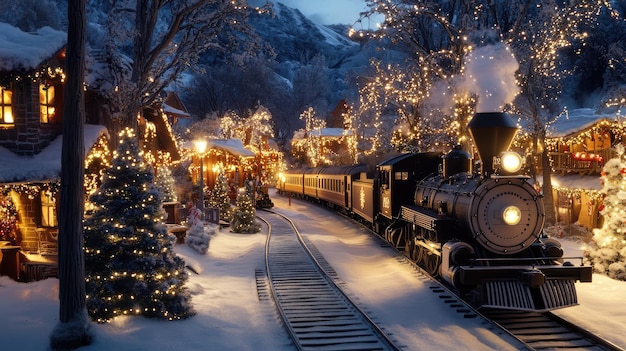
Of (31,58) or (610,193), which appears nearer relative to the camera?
(31,58)

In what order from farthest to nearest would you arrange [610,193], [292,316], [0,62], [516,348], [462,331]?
[610,193] → [0,62] → [292,316] → [462,331] → [516,348]

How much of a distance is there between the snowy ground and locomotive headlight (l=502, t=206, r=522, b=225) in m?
1.95

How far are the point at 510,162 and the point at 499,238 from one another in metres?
1.51

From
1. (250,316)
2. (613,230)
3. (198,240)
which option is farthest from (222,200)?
(613,230)

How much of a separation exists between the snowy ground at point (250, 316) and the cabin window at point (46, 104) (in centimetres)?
396

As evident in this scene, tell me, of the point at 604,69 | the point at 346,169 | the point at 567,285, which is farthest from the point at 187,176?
the point at 604,69

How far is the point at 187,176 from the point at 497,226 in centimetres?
2693

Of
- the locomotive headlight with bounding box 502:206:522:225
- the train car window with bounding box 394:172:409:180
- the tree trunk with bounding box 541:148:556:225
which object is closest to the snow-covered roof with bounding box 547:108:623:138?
the tree trunk with bounding box 541:148:556:225

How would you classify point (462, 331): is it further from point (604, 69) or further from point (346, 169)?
point (604, 69)

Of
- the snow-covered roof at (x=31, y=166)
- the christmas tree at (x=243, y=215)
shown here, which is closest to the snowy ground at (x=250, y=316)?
the snow-covered roof at (x=31, y=166)

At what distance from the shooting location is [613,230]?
12680 mm

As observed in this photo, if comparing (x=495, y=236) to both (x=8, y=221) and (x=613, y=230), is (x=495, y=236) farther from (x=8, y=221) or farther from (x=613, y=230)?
(x=8, y=221)

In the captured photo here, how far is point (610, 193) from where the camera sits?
13.0 metres

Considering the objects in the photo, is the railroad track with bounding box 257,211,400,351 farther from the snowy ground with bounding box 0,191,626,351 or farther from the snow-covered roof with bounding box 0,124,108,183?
the snow-covered roof with bounding box 0,124,108,183
